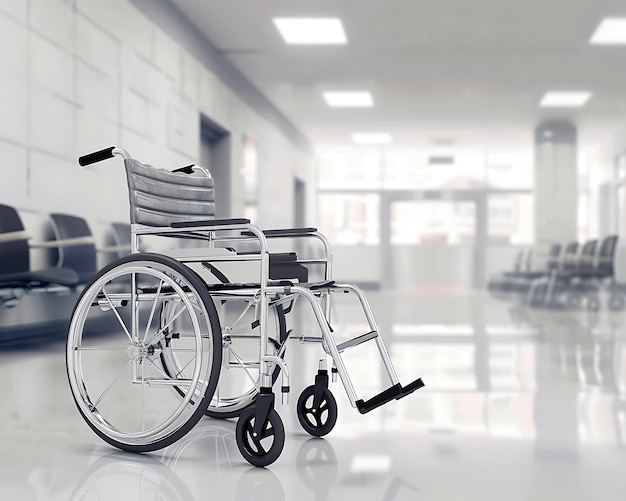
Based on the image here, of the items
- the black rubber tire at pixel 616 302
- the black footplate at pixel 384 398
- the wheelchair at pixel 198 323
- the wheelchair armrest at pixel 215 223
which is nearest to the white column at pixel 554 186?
the black rubber tire at pixel 616 302

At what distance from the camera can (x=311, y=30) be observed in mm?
6418

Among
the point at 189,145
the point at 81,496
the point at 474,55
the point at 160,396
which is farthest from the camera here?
the point at 474,55

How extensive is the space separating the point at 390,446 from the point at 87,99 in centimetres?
339

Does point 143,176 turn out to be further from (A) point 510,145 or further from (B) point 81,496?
(A) point 510,145

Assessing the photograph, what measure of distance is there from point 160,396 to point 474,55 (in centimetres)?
540

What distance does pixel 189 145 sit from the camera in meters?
6.23

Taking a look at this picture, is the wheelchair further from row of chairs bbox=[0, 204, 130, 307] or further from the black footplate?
row of chairs bbox=[0, 204, 130, 307]

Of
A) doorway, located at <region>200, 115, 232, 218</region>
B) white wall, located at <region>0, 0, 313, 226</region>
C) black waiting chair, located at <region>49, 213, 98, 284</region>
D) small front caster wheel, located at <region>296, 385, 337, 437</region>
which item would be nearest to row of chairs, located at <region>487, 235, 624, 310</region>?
doorway, located at <region>200, 115, 232, 218</region>

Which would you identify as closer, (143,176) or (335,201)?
(143,176)

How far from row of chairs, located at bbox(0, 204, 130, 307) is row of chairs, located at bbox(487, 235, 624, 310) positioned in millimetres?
4797

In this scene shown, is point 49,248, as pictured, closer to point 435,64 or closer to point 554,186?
point 435,64

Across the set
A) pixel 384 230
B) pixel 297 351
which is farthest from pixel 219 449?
pixel 384 230

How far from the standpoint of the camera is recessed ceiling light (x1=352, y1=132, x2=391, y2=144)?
8758 millimetres

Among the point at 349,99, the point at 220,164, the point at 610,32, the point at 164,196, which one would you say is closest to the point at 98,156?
the point at 164,196
